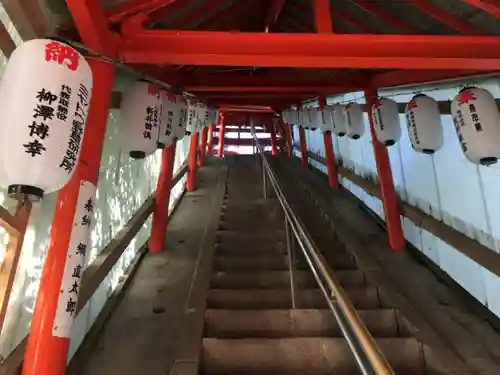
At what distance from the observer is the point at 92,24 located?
8.65ft

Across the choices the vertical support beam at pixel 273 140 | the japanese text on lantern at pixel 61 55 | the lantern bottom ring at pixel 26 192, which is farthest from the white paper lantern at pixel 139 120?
the vertical support beam at pixel 273 140

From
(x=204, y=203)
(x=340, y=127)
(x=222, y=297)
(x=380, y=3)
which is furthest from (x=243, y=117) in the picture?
(x=222, y=297)

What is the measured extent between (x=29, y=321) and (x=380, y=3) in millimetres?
4715

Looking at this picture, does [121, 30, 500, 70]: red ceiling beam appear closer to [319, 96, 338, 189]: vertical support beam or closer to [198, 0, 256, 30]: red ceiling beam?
[198, 0, 256, 30]: red ceiling beam

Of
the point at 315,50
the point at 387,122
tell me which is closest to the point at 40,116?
the point at 315,50

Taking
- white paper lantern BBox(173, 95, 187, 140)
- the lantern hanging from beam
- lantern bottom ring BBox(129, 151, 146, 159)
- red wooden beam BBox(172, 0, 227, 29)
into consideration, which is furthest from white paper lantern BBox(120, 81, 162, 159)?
the lantern hanging from beam

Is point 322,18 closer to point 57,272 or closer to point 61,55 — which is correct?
point 61,55

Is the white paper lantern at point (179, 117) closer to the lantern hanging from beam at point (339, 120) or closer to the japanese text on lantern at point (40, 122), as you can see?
the japanese text on lantern at point (40, 122)

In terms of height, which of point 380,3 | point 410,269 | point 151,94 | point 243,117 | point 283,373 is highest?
point 243,117

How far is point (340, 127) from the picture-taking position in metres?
6.25

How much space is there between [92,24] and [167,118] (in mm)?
1445

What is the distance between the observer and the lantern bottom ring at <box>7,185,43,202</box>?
1.88 meters

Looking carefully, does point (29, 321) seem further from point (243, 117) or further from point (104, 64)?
point (243, 117)

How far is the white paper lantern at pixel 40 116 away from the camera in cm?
186
